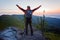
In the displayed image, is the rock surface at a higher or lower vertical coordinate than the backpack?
lower

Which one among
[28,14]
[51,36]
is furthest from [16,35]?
[51,36]

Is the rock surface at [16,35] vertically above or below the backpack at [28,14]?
below

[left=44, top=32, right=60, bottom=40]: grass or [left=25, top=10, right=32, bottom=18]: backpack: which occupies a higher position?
[left=25, top=10, right=32, bottom=18]: backpack

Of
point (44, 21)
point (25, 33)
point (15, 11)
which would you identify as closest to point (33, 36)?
point (25, 33)

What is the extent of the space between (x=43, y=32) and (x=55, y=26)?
19 centimetres

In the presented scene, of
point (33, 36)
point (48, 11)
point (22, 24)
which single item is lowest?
point (33, 36)

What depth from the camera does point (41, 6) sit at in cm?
201

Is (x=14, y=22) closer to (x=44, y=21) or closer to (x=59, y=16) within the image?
(x=44, y=21)

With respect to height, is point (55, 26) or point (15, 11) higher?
point (15, 11)

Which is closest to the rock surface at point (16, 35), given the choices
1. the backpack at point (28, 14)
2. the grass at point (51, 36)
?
the grass at point (51, 36)

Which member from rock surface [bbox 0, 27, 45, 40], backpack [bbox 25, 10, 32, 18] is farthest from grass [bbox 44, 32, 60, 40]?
backpack [bbox 25, 10, 32, 18]

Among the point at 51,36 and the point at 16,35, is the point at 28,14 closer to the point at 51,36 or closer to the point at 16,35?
the point at 16,35

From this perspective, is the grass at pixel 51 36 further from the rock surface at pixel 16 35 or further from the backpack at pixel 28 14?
the backpack at pixel 28 14

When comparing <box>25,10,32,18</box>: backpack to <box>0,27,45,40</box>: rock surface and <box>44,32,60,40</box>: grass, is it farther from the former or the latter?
<box>44,32,60,40</box>: grass
